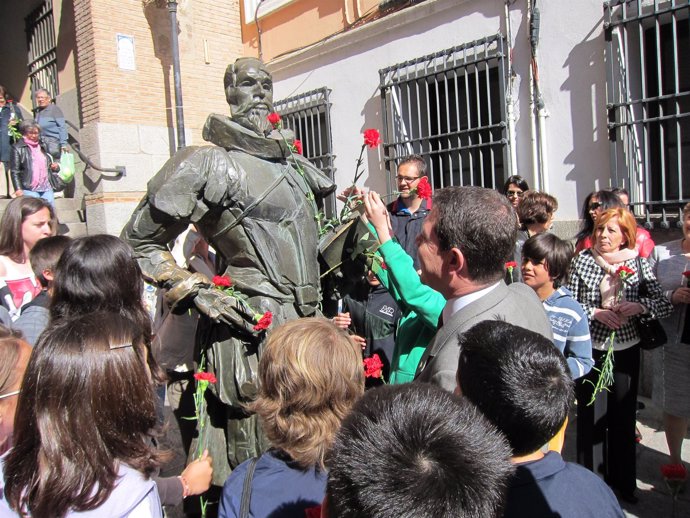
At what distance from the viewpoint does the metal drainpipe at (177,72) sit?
8109 millimetres

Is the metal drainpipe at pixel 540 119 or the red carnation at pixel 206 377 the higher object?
the metal drainpipe at pixel 540 119

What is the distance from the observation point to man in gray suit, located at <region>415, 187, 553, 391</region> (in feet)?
5.30

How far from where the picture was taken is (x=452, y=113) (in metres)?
6.90

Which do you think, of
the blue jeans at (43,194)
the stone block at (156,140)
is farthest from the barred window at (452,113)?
the blue jeans at (43,194)

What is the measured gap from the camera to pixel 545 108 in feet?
19.0

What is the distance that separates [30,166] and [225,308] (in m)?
6.50

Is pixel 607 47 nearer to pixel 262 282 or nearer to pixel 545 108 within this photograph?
pixel 545 108

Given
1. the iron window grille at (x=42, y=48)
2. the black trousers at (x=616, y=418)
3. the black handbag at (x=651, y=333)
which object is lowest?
the black trousers at (x=616, y=418)

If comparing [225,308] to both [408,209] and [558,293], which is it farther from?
[408,209]

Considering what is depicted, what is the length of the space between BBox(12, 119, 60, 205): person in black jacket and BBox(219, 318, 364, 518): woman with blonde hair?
22.4 feet

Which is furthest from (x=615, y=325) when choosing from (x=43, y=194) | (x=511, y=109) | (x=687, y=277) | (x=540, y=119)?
(x=43, y=194)

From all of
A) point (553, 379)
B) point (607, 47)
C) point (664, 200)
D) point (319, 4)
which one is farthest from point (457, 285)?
point (319, 4)

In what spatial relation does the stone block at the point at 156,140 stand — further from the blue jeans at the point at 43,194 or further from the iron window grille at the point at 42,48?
the iron window grille at the point at 42,48

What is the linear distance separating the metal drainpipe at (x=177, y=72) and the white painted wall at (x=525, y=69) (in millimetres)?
2269
